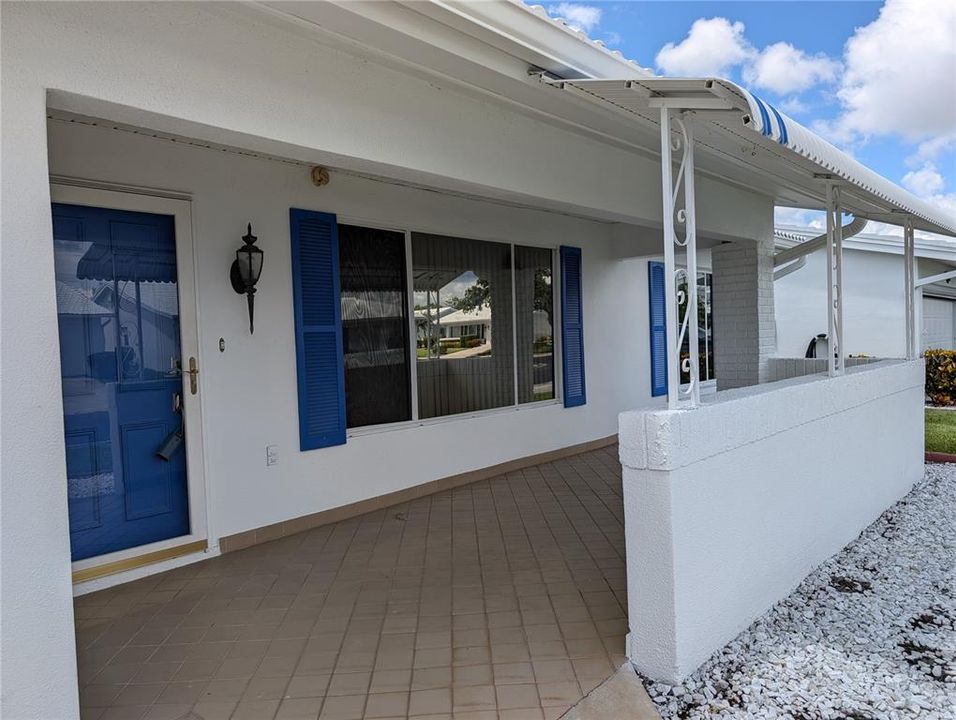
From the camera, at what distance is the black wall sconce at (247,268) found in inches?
162

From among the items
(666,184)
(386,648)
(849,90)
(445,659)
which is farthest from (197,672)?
(849,90)

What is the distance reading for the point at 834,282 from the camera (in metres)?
4.48

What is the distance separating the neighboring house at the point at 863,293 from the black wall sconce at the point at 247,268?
33.3 feet

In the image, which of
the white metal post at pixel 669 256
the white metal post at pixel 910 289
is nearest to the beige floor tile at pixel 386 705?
the white metal post at pixel 669 256

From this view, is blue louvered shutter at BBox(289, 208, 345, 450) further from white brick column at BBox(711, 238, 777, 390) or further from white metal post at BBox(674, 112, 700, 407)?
white brick column at BBox(711, 238, 777, 390)

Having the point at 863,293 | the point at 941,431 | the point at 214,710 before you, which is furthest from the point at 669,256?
the point at 863,293

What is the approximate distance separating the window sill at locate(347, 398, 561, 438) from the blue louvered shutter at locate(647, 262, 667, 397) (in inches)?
85.5

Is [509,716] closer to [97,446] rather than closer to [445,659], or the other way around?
[445,659]

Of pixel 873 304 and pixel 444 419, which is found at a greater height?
pixel 873 304

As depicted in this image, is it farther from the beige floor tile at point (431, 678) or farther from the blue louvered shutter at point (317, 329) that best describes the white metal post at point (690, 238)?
the blue louvered shutter at point (317, 329)

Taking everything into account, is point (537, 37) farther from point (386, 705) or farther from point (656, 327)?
point (656, 327)

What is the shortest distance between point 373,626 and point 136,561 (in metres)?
1.68

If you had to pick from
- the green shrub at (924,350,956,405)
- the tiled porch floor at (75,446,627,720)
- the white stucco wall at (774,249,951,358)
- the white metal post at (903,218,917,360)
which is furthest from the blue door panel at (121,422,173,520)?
the white stucco wall at (774,249,951,358)

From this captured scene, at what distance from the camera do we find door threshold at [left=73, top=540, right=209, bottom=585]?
3531 millimetres
